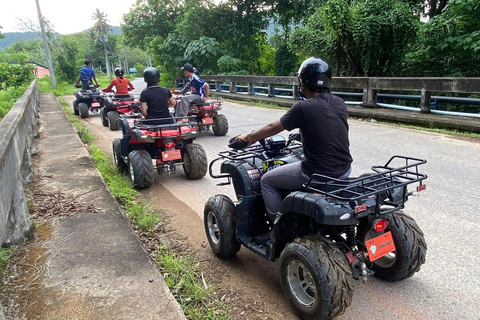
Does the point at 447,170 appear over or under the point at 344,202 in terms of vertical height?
under

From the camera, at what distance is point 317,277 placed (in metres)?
→ 2.71

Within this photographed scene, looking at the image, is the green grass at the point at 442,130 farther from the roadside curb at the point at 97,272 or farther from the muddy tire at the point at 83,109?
the muddy tire at the point at 83,109

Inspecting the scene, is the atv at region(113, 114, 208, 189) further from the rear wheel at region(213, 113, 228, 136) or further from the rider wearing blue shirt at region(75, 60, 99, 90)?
the rider wearing blue shirt at region(75, 60, 99, 90)

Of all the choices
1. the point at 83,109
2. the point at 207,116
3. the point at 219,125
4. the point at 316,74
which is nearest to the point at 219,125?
the point at 219,125

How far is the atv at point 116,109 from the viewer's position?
41.6 ft

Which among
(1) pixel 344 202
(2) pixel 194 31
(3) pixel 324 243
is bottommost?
(3) pixel 324 243

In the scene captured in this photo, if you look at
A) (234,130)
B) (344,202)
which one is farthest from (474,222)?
(234,130)

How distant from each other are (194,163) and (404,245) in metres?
4.25

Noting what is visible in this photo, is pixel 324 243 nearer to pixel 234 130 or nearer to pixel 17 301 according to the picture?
pixel 17 301

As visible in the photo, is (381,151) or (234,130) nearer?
(381,151)

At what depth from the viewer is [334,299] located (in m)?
2.70

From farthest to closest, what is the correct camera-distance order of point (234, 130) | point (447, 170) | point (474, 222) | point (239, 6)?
point (239, 6), point (234, 130), point (447, 170), point (474, 222)

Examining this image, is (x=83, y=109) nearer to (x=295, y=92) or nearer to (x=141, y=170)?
(x=295, y=92)

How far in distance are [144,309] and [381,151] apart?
248 inches
